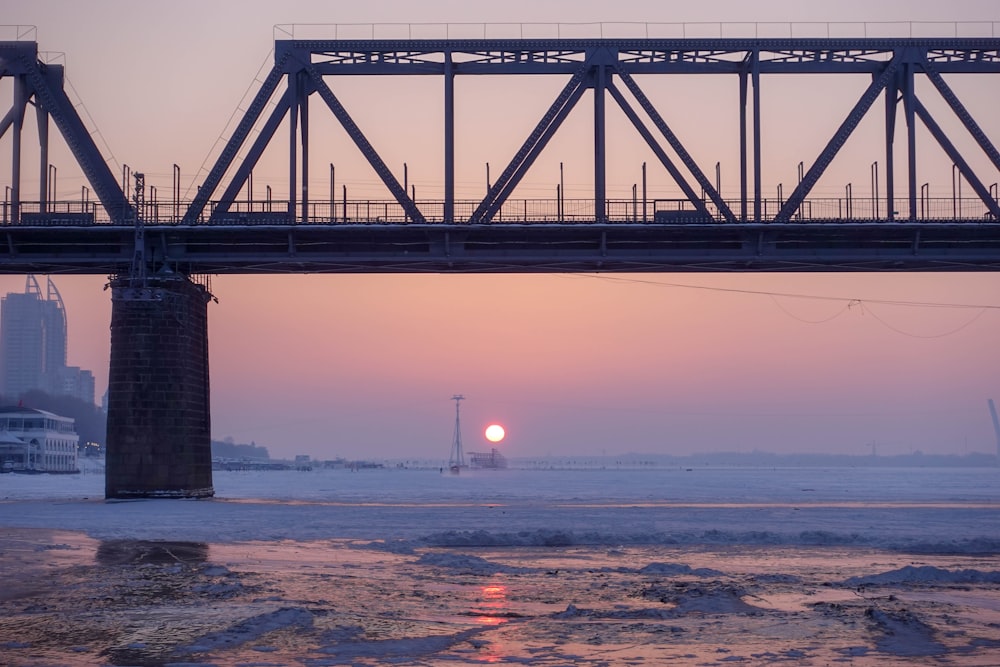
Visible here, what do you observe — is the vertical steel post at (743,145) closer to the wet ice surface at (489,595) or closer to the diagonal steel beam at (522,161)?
the diagonal steel beam at (522,161)

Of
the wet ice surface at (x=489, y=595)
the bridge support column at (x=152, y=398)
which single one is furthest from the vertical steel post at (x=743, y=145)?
the bridge support column at (x=152, y=398)

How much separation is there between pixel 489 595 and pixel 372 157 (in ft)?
97.3

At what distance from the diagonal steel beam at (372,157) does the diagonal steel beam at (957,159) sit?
68.3 feet

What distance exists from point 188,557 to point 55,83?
32.4m

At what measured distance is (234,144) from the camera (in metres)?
46.1

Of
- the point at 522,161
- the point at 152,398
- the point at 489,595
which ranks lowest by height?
the point at 489,595

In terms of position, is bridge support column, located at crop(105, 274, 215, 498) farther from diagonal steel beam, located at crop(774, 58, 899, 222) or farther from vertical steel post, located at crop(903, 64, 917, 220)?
vertical steel post, located at crop(903, 64, 917, 220)

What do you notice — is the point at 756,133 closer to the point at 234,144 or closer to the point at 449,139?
the point at 449,139

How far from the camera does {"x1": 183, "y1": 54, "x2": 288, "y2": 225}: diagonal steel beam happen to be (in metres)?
46.1

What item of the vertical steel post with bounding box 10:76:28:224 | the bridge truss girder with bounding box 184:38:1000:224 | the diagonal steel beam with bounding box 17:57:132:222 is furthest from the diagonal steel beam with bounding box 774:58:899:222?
the vertical steel post with bounding box 10:76:28:224

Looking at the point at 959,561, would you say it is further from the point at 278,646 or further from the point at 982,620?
the point at 278,646

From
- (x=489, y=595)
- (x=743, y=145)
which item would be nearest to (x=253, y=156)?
(x=743, y=145)

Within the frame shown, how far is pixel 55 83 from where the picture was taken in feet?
158

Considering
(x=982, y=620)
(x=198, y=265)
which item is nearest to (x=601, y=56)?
(x=198, y=265)
